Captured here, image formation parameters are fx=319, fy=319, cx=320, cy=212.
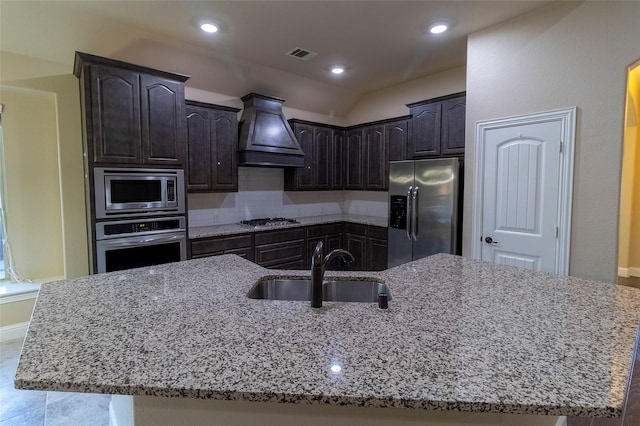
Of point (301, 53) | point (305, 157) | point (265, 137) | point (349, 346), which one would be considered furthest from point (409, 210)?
point (349, 346)

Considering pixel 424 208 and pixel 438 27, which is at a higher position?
pixel 438 27

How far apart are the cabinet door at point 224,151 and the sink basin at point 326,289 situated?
2444 mm

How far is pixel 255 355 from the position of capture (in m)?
0.96

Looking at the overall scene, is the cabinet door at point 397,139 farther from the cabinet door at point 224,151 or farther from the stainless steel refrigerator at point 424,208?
the cabinet door at point 224,151

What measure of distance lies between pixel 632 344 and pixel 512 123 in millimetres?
2251

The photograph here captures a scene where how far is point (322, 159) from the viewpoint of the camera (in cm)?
487

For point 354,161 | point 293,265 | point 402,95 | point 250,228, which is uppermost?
point 402,95

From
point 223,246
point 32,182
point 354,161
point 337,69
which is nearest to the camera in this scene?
point 32,182

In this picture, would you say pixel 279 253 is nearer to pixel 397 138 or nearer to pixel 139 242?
pixel 139 242

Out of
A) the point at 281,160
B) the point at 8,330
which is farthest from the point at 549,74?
the point at 8,330

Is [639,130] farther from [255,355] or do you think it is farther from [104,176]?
[104,176]

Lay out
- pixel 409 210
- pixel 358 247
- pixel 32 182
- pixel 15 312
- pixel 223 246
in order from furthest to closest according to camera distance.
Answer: pixel 358 247 → pixel 409 210 → pixel 223 246 → pixel 32 182 → pixel 15 312

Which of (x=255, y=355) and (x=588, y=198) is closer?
(x=255, y=355)

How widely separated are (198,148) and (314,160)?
1.73 meters
